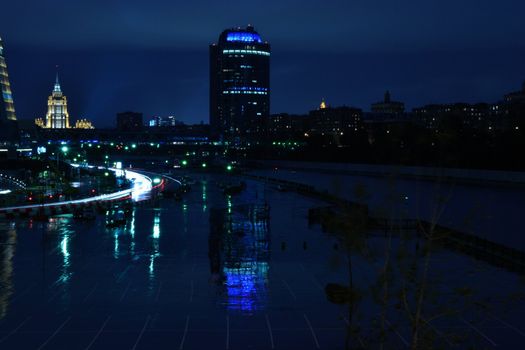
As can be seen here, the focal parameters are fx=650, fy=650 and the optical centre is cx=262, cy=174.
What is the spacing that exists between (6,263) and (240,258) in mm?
10611

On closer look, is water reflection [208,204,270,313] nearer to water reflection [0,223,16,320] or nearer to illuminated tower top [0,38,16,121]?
water reflection [0,223,16,320]

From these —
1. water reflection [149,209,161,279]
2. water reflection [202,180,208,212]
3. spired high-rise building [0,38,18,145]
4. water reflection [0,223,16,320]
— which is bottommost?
water reflection [202,180,208,212]

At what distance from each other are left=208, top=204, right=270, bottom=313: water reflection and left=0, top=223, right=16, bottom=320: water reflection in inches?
293

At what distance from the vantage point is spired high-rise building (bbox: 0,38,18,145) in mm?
152000

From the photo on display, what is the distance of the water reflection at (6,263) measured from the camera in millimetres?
22391

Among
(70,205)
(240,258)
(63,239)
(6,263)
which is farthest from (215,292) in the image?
(70,205)

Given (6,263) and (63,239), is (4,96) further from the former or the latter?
(6,263)

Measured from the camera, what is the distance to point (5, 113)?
155625 mm

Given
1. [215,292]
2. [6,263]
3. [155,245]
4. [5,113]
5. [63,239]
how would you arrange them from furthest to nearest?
[5,113] < [63,239] < [155,245] < [6,263] < [215,292]

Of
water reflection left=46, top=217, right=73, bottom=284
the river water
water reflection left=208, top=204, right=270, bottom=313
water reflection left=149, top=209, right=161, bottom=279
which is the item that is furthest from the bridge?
water reflection left=208, top=204, right=270, bottom=313

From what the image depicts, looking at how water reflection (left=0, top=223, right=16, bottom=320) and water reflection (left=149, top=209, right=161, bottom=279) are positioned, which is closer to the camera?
water reflection (left=0, top=223, right=16, bottom=320)

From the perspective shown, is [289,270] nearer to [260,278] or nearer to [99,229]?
[260,278]

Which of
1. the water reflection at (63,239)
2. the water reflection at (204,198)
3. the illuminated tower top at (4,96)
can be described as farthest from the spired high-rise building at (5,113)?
the water reflection at (63,239)

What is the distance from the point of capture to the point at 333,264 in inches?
394
